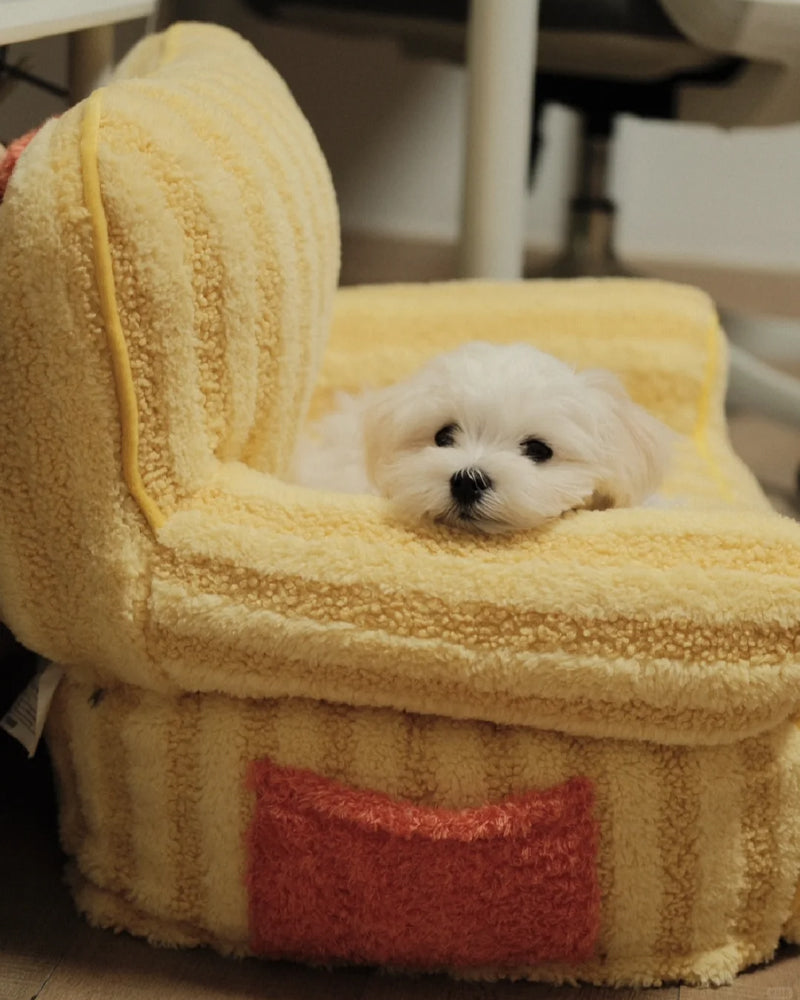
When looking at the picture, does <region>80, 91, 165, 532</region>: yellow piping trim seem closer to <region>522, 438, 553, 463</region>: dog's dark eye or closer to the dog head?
the dog head

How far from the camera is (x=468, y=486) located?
967mm

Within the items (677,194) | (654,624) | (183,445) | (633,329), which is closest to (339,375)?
(633,329)

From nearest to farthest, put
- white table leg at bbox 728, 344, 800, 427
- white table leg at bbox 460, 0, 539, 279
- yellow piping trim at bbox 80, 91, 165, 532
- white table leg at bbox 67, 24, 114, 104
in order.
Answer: yellow piping trim at bbox 80, 91, 165, 532
white table leg at bbox 67, 24, 114, 104
white table leg at bbox 460, 0, 539, 279
white table leg at bbox 728, 344, 800, 427

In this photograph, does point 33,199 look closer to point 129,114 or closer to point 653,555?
point 129,114

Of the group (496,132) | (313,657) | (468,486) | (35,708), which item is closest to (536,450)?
(468,486)

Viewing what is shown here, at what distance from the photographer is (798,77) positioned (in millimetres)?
1645

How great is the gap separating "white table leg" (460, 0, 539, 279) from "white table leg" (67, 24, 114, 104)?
449mm

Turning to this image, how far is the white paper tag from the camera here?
99 cm

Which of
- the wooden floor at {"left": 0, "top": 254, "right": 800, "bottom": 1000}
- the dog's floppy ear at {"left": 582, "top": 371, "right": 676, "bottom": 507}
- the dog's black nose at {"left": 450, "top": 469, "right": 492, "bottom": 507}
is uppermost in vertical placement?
the dog's black nose at {"left": 450, "top": 469, "right": 492, "bottom": 507}

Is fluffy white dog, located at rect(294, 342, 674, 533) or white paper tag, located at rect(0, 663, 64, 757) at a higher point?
fluffy white dog, located at rect(294, 342, 674, 533)

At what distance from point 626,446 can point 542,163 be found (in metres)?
1.72

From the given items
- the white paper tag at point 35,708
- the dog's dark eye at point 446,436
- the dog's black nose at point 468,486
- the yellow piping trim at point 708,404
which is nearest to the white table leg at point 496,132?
the yellow piping trim at point 708,404

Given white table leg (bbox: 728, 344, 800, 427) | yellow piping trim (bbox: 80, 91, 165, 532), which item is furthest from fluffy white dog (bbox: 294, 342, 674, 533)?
white table leg (bbox: 728, 344, 800, 427)

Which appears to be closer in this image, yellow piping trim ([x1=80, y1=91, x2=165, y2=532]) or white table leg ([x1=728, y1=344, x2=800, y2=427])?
yellow piping trim ([x1=80, y1=91, x2=165, y2=532])
